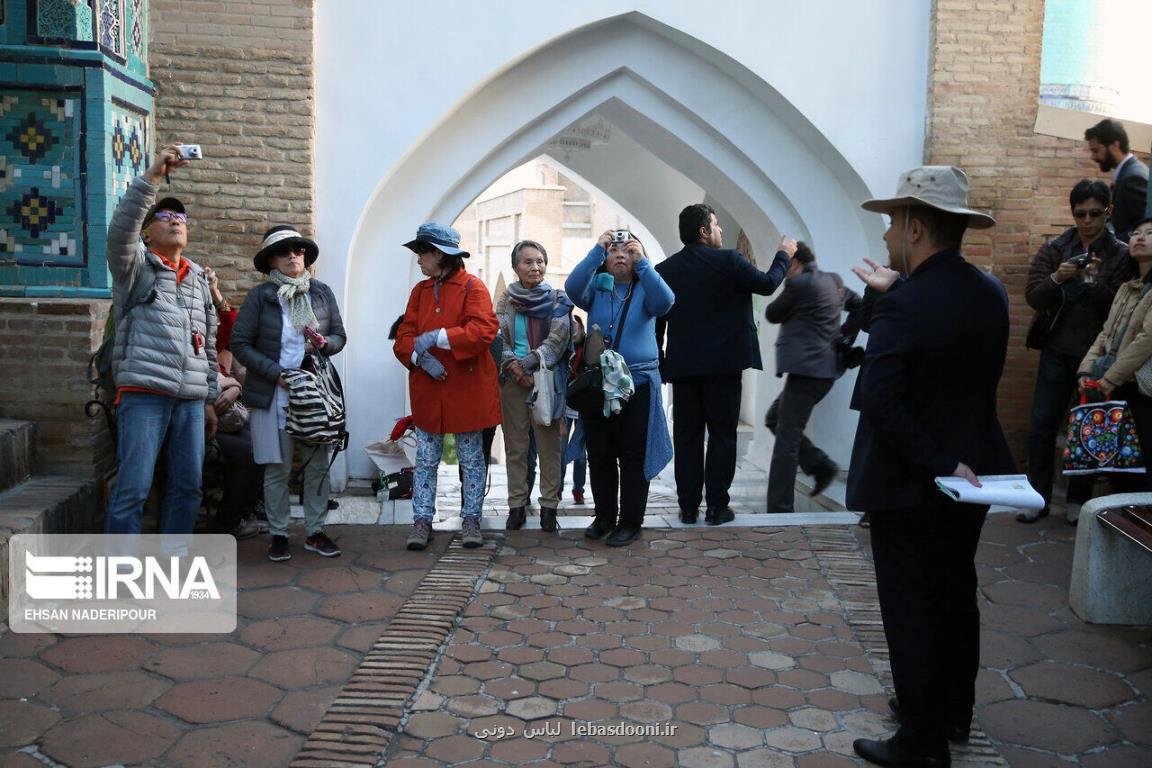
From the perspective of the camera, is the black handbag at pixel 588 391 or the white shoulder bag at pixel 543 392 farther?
the white shoulder bag at pixel 543 392

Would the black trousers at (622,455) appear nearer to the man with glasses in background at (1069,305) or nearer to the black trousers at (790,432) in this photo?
the black trousers at (790,432)

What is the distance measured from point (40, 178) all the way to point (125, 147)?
600mm

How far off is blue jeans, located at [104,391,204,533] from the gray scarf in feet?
2.08

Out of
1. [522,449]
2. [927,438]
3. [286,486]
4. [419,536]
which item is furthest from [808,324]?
[927,438]

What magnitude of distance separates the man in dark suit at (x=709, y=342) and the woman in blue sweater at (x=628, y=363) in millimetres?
268

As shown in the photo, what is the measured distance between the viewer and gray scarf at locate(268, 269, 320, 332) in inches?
202

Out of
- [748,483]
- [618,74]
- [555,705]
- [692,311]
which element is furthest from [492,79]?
[555,705]

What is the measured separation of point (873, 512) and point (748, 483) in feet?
21.8

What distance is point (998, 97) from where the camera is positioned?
7.44 m

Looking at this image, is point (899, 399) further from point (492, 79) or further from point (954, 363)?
point (492, 79)

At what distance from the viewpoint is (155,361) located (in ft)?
15.0

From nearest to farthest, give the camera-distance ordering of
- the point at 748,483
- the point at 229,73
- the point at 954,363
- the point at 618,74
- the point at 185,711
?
the point at 954,363 < the point at 185,711 < the point at 229,73 < the point at 618,74 < the point at 748,483

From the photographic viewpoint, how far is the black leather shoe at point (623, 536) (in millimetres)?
5699

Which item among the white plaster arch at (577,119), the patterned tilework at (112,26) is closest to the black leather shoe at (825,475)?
the white plaster arch at (577,119)
